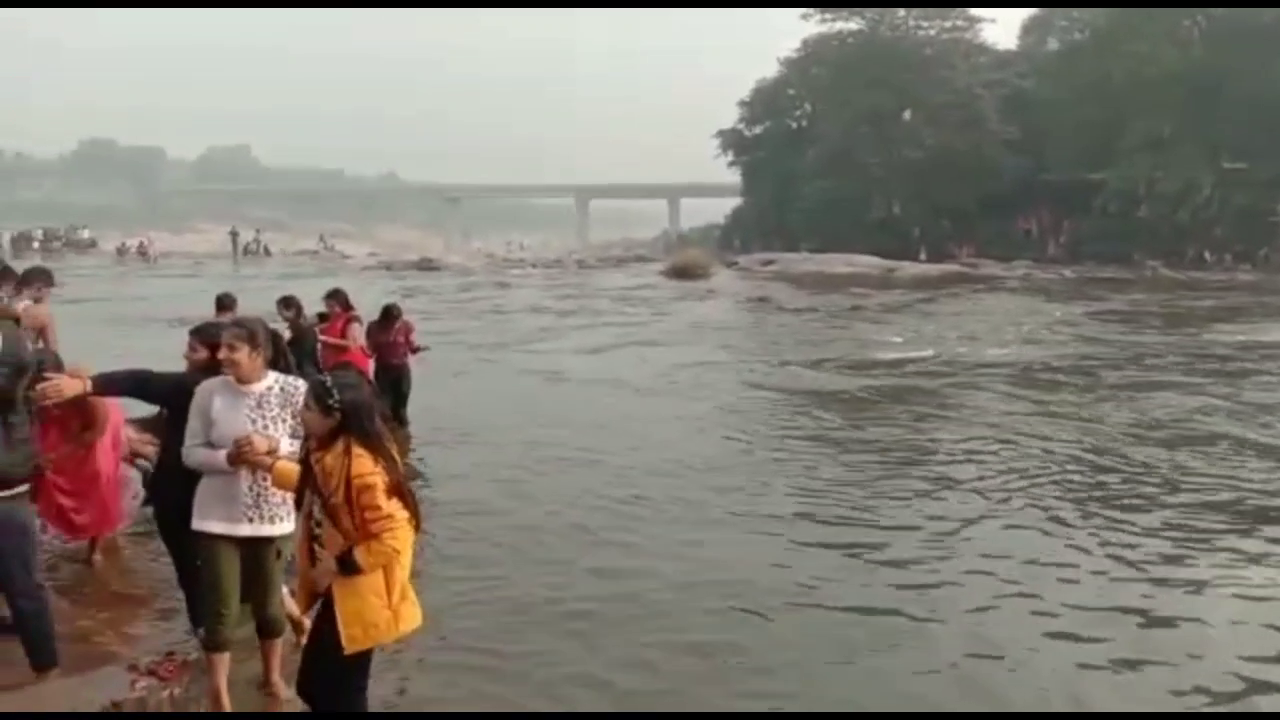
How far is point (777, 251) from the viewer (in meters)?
59.3

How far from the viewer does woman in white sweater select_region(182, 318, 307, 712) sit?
5.19 meters

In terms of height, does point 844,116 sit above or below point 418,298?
above

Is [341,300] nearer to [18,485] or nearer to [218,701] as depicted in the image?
[18,485]

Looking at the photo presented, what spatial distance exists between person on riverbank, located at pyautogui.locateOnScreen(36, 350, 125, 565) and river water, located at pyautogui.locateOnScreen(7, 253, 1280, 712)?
393 millimetres

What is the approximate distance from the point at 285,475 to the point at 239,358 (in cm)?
53

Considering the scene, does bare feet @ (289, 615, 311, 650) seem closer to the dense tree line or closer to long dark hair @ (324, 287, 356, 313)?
long dark hair @ (324, 287, 356, 313)

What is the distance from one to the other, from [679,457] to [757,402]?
11.5 feet

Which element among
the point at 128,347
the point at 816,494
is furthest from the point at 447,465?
the point at 128,347

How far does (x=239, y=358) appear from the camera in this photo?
5117 mm

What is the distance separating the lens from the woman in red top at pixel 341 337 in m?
9.98

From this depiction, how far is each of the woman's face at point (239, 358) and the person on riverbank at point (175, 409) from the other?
253 millimetres

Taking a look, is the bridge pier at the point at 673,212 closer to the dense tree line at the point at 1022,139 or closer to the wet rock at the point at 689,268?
the dense tree line at the point at 1022,139

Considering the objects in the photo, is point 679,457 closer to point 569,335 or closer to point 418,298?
point 569,335

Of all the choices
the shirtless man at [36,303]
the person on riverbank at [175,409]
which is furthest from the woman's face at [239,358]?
the shirtless man at [36,303]
